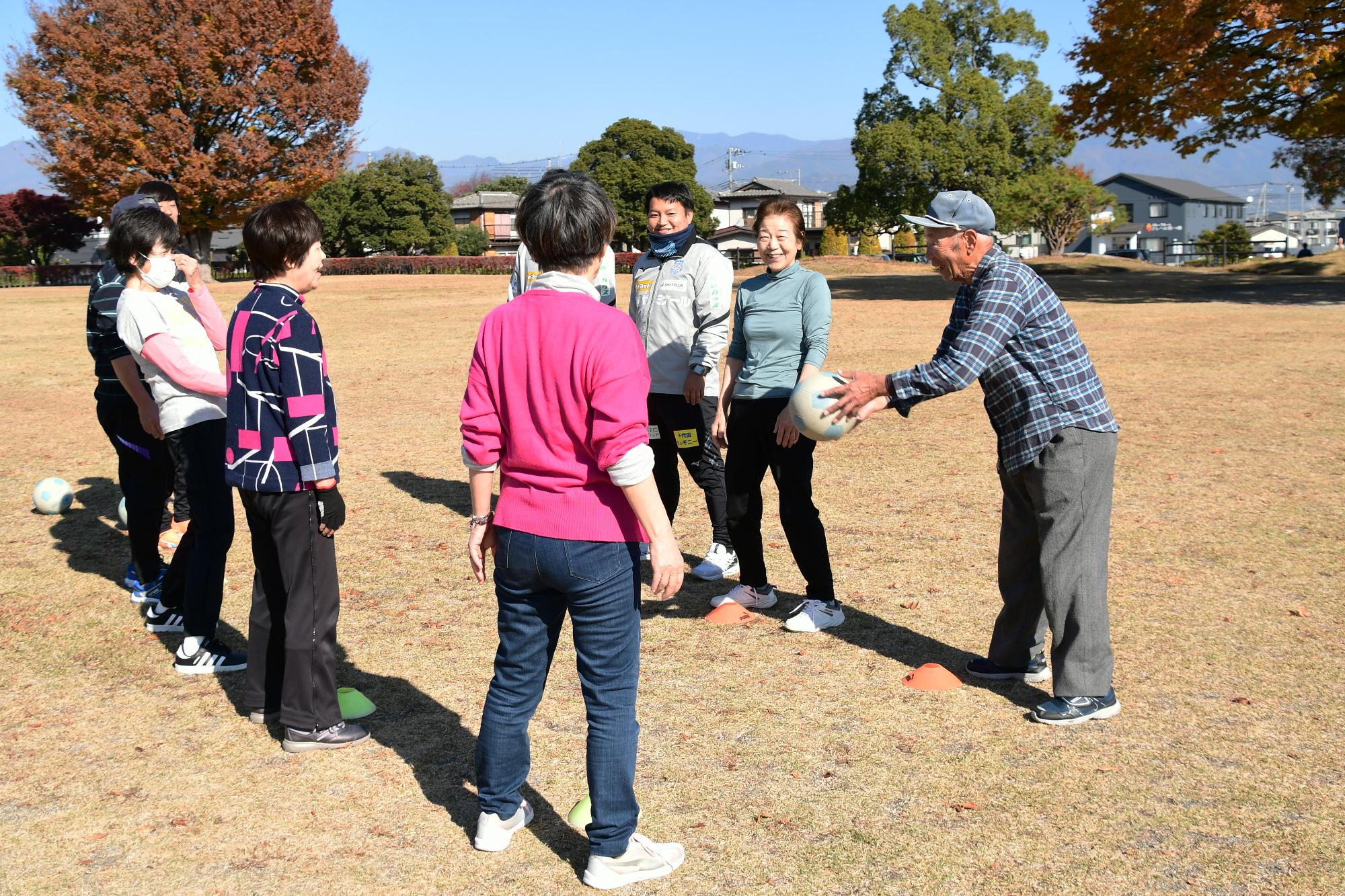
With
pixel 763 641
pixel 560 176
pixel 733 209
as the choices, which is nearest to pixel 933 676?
pixel 763 641

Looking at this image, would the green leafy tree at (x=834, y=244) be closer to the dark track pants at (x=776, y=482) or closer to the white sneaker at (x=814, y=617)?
the dark track pants at (x=776, y=482)

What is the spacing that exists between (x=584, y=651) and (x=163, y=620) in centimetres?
377

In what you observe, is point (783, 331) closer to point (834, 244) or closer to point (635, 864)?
point (635, 864)

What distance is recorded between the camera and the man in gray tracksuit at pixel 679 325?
20.6 ft

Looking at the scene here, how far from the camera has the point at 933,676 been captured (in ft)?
16.7

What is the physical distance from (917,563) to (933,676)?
6.45 feet

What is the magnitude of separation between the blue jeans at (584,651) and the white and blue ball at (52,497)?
6.89 metres

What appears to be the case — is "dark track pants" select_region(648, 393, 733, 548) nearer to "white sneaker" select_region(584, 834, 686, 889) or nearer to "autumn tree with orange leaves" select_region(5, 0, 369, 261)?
"white sneaker" select_region(584, 834, 686, 889)

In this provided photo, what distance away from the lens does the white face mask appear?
17.1 feet

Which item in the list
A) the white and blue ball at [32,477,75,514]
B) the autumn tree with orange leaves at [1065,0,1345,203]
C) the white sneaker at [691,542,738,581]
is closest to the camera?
the white sneaker at [691,542,738,581]

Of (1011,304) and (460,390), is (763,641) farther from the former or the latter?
(460,390)

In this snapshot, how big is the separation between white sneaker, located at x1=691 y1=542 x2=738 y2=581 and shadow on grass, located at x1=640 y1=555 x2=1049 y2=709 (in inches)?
2.9

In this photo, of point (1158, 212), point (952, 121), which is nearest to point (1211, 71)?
point (952, 121)

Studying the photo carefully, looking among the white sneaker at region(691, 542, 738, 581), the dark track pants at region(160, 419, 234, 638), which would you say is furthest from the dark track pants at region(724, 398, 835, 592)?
the dark track pants at region(160, 419, 234, 638)
